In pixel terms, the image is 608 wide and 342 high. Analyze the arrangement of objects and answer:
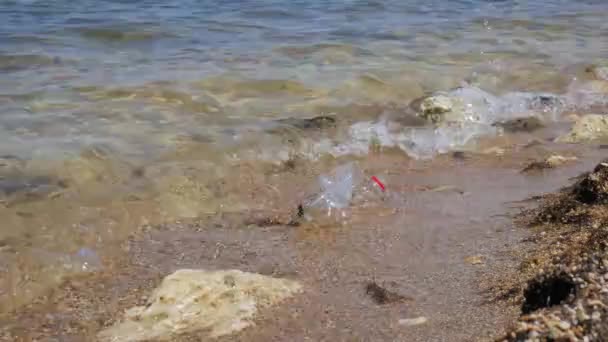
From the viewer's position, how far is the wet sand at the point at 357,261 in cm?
290

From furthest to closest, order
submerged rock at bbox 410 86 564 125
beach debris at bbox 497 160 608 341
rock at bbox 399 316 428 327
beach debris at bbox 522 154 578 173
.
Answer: submerged rock at bbox 410 86 564 125, beach debris at bbox 522 154 578 173, rock at bbox 399 316 428 327, beach debris at bbox 497 160 608 341

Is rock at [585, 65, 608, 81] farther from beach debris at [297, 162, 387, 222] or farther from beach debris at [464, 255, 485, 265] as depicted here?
beach debris at [464, 255, 485, 265]

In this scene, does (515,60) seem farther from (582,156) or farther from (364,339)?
(364,339)

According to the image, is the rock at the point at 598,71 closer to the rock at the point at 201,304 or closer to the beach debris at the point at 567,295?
the beach debris at the point at 567,295

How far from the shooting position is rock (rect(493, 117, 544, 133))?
5867 mm

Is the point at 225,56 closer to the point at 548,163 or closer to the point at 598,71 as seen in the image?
the point at 598,71

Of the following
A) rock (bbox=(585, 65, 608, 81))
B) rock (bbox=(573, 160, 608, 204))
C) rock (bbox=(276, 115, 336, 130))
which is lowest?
rock (bbox=(276, 115, 336, 130))

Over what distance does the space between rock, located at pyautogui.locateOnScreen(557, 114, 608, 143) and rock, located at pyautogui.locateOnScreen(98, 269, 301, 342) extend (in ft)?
Answer: 10.0

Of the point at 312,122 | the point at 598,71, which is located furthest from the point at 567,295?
the point at 598,71

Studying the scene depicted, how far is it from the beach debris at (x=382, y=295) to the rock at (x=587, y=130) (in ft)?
9.37

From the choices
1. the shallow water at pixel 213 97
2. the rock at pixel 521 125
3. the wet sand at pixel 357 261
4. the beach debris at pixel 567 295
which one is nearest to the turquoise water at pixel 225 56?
the shallow water at pixel 213 97

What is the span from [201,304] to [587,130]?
142 inches

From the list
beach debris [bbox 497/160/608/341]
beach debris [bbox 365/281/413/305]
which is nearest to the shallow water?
beach debris [bbox 365/281/413/305]

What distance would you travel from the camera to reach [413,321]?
9.45 feet
